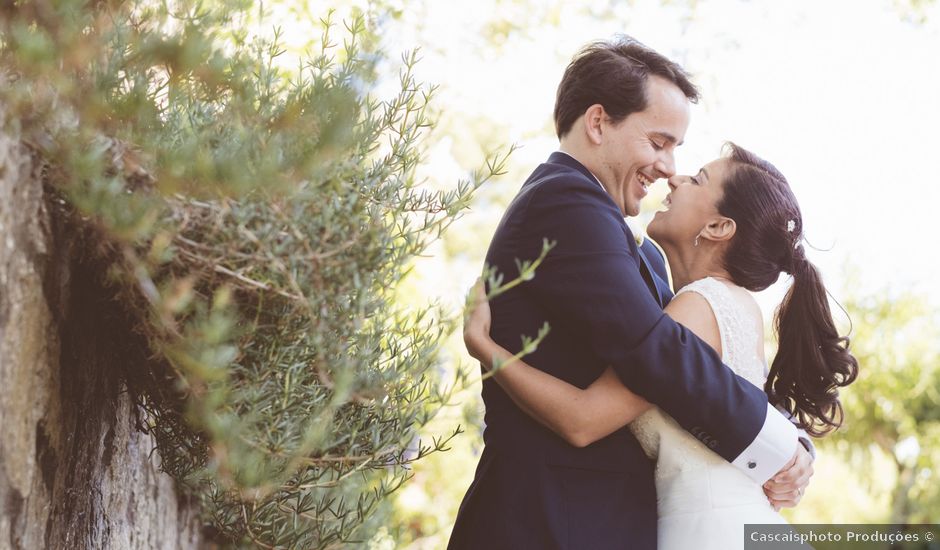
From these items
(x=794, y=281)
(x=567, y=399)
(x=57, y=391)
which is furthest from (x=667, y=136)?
(x=57, y=391)

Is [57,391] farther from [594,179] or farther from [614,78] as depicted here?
[614,78]

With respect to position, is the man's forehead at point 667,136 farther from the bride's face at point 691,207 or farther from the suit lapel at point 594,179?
the suit lapel at point 594,179

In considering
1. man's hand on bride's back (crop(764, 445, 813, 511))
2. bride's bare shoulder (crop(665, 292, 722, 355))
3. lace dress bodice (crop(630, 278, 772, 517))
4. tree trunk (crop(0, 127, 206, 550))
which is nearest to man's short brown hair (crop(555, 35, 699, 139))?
bride's bare shoulder (crop(665, 292, 722, 355))

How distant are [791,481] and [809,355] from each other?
0.49m

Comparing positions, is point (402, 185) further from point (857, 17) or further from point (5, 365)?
point (857, 17)

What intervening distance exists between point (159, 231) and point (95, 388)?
21.4 inches

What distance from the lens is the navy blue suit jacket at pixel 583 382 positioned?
2.21 metres

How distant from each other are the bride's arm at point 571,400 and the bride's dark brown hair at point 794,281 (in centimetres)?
78

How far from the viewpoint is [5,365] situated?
1415 millimetres

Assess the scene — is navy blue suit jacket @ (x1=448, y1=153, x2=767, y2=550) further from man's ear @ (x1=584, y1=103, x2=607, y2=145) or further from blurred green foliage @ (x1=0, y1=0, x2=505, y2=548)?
blurred green foliage @ (x1=0, y1=0, x2=505, y2=548)

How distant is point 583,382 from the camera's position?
236 centimetres

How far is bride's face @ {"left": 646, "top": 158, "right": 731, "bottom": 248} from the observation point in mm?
2879

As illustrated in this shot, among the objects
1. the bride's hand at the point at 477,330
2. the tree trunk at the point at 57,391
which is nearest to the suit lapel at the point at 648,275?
the bride's hand at the point at 477,330

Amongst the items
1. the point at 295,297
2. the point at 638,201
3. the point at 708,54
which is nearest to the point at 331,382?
the point at 295,297
